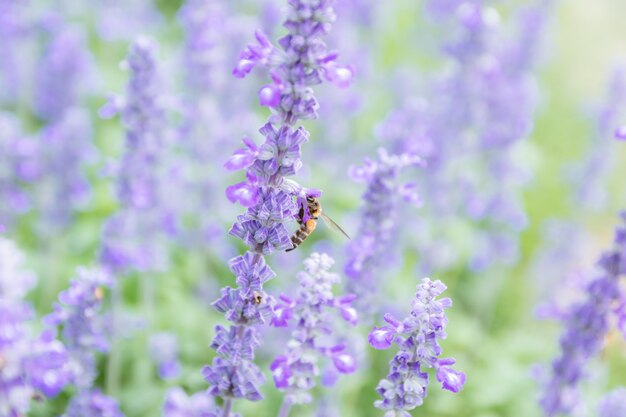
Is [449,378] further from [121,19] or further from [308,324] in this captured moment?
[121,19]

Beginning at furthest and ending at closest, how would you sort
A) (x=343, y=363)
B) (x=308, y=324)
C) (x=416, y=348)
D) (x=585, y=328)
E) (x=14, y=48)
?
(x=14, y=48) → (x=585, y=328) → (x=343, y=363) → (x=308, y=324) → (x=416, y=348)

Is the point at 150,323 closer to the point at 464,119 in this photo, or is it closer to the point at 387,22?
the point at 464,119

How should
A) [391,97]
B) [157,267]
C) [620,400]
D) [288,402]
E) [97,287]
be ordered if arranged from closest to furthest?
[288,402] → [97,287] → [620,400] → [157,267] → [391,97]

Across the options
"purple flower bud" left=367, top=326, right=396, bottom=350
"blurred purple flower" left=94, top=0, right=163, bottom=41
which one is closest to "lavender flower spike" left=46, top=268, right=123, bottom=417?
"purple flower bud" left=367, top=326, right=396, bottom=350

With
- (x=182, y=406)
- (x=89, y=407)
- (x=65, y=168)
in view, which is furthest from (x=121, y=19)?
(x=182, y=406)

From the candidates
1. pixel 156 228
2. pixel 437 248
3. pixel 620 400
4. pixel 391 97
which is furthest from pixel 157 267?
pixel 391 97
